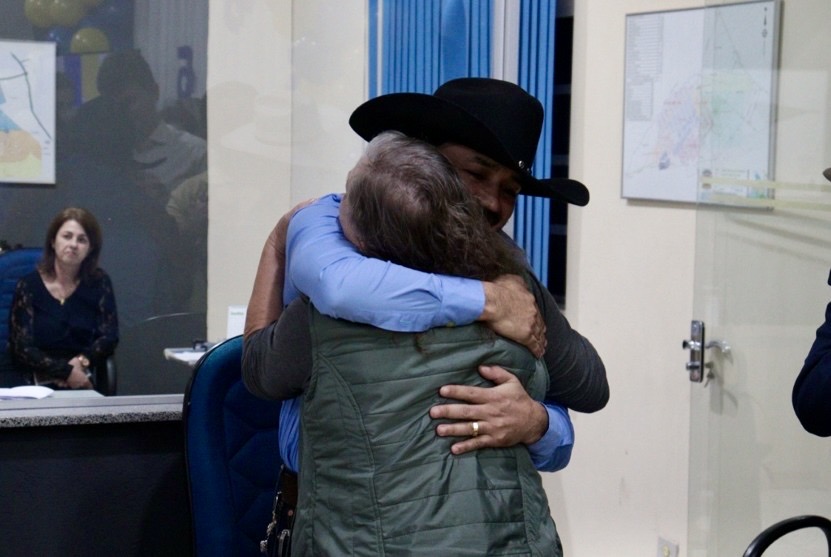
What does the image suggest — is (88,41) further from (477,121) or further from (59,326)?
(477,121)

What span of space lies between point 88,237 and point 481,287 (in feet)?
A: 5.90

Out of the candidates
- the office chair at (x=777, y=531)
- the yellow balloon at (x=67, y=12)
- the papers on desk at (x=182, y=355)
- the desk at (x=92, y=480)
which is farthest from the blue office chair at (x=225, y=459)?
the yellow balloon at (x=67, y=12)

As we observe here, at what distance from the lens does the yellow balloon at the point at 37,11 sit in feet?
9.39

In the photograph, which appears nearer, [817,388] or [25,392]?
[817,388]

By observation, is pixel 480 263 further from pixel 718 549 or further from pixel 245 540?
pixel 718 549

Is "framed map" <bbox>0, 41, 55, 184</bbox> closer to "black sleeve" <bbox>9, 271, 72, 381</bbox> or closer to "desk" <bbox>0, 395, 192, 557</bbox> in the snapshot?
"black sleeve" <bbox>9, 271, 72, 381</bbox>

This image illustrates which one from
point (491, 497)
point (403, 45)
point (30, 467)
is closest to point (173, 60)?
point (403, 45)

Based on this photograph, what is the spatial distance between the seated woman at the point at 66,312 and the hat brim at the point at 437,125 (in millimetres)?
1485

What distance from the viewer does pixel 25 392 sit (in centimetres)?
274

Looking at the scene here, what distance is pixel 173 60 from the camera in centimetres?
303

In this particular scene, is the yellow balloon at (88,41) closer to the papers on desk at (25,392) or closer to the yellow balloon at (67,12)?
the yellow balloon at (67,12)

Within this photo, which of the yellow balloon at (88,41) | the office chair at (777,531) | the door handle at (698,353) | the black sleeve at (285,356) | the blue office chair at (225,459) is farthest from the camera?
the door handle at (698,353)

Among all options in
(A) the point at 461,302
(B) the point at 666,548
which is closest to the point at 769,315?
(B) the point at 666,548

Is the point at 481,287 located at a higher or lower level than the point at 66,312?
higher
